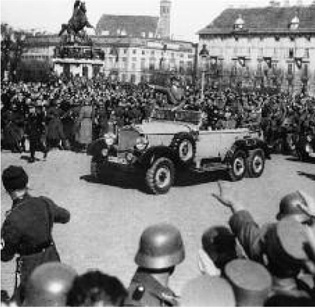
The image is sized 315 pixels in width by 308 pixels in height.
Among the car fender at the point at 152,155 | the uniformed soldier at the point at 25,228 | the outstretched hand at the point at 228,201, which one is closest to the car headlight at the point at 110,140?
the car fender at the point at 152,155

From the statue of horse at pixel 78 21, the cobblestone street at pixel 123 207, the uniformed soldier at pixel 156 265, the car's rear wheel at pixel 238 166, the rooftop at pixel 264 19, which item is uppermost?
the rooftop at pixel 264 19

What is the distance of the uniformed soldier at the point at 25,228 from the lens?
454cm

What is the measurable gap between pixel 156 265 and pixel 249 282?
0.75m

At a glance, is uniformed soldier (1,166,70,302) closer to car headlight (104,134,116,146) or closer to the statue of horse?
car headlight (104,134,116,146)

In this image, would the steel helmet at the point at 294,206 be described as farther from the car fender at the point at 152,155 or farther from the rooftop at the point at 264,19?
the rooftop at the point at 264,19

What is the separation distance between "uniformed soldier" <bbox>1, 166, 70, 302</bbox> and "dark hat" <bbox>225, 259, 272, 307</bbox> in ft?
5.93

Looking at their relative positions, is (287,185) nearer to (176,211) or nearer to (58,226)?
(176,211)

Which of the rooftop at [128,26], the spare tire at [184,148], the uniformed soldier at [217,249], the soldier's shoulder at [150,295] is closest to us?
the soldier's shoulder at [150,295]

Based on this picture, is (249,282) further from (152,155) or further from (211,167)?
(211,167)

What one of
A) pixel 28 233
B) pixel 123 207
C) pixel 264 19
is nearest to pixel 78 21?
pixel 123 207

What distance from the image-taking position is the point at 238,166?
13711 mm

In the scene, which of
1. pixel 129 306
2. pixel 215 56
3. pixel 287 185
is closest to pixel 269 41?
pixel 215 56

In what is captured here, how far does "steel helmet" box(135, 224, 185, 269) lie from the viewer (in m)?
3.77

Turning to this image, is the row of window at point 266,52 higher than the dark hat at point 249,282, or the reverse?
the row of window at point 266,52
